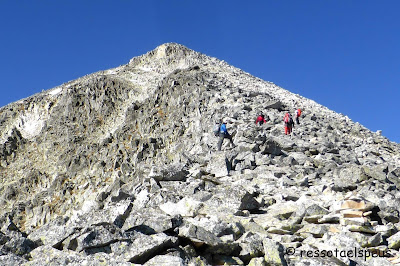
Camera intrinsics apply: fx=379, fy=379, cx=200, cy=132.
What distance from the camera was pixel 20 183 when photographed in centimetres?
4425

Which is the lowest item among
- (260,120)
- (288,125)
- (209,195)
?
(209,195)

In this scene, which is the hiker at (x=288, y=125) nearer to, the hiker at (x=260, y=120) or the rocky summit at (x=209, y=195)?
the rocky summit at (x=209, y=195)

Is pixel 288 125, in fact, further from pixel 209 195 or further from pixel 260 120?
pixel 209 195

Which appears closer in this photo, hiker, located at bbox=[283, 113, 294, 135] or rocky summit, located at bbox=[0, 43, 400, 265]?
rocky summit, located at bbox=[0, 43, 400, 265]

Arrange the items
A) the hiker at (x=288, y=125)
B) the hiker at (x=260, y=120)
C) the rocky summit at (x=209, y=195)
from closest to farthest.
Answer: the rocky summit at (x=209, y=195), the hiker at (x=288, y=125), the hiker at (x=260, y=120)

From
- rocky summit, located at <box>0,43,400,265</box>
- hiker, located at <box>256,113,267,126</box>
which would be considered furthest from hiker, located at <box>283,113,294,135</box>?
hiker, located at <box>256,113,267,126</box>

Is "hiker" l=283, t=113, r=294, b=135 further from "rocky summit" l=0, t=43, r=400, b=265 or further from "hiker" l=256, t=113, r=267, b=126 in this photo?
"hiker" l=256, t=113, r=267, b=126

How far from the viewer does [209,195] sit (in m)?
12.9

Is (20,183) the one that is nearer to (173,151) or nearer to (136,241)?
(173,151)

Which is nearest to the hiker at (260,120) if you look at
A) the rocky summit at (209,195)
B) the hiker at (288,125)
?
the rocky summit at (209,195)

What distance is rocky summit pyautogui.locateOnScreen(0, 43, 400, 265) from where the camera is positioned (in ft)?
27.0

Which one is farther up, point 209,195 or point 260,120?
point 260,120

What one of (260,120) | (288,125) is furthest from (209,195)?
(260,120)

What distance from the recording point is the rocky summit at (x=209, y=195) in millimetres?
8227
